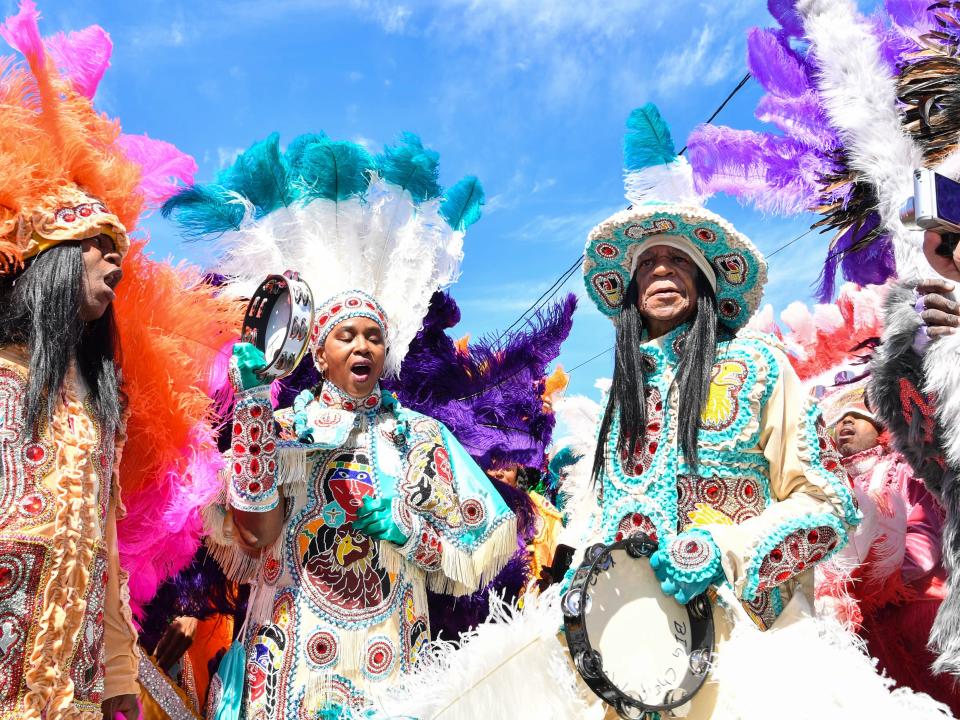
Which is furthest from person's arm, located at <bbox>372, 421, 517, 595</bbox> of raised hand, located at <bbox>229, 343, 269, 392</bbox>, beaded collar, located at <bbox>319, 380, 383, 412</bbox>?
raised hand, located at <bbox>229, 343, 269, 392</bbox>

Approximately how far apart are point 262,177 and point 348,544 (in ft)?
5.29

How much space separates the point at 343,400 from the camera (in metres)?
3.23

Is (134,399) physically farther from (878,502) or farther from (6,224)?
(878,502)

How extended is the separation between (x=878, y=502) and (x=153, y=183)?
120 inches

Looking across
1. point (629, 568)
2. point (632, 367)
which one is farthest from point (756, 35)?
point (629, 568)

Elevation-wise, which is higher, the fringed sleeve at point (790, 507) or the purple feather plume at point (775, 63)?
the purple feather plume at point (775, 63)

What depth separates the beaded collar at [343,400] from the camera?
3.23 m

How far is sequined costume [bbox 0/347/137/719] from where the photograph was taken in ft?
6.22

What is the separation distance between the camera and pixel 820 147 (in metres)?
3.10

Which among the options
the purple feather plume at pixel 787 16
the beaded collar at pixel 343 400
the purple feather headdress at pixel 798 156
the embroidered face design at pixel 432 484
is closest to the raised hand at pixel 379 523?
the embroidered face design at pixel 432 484

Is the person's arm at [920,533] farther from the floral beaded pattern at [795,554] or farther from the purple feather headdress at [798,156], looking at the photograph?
the floral beaded pattern at [795,554]

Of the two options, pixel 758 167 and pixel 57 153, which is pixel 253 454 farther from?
pixel 758 167

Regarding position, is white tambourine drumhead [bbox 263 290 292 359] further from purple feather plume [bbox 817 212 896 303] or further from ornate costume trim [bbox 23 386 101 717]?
purple feather plume [bbox 817 212 896 303]

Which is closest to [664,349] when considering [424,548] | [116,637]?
[424,548]
